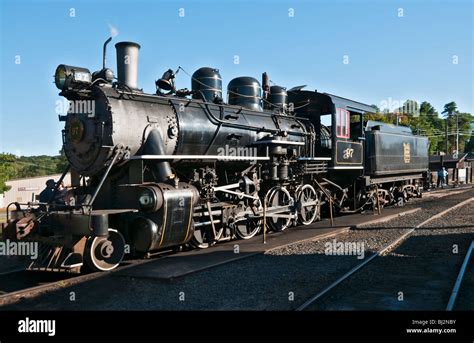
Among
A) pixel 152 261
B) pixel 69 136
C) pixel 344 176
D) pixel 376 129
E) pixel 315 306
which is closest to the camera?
pixel 315 306

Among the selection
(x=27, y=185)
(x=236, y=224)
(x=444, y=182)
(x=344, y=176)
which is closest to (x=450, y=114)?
(x=444, y=182)

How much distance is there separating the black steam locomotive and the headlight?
0.7 inches

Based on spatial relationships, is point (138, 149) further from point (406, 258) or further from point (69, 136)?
point (406, 258)

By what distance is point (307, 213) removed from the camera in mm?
12891

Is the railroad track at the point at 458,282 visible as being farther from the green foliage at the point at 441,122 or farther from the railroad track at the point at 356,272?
the green foliage at the point at 441,122

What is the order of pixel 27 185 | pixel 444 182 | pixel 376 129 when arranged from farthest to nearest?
pixel 27 185, pixel 444 182, pixel 376 129

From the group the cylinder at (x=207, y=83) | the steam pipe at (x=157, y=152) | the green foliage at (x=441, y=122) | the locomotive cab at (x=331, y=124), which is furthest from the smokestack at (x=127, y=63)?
the green foliage at (x=441, y=122)

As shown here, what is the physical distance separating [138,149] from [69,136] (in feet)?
4.56

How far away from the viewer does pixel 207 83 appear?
1034cm

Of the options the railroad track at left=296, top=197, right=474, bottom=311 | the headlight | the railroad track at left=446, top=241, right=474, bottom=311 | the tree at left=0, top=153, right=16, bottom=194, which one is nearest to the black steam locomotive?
the headlight

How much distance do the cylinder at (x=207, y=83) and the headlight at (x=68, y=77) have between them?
118 inches

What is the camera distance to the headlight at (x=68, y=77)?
7.65m

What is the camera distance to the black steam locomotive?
736cm
